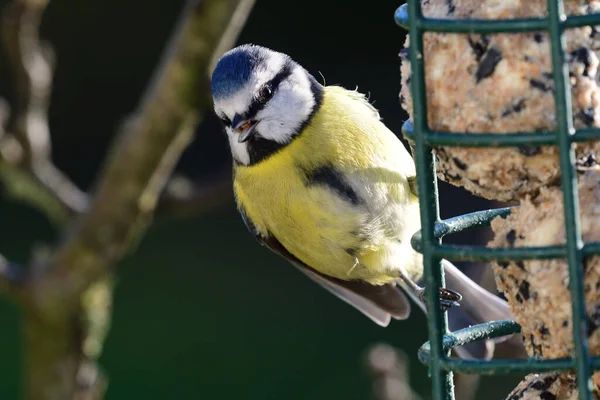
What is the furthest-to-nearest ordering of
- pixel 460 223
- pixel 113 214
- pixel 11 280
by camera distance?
pixel 11 280
pixel 113 214
pixel 460 223

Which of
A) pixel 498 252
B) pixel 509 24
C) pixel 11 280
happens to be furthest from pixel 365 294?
pixel 509 24

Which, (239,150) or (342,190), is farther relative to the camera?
(239,150)

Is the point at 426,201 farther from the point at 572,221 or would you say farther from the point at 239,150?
the point at 239,150

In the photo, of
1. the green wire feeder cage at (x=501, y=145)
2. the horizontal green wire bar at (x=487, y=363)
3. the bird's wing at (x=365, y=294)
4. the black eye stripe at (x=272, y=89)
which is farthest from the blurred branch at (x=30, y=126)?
the horizontal green wire bar at (x=487, y=363)

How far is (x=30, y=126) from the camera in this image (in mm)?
2695

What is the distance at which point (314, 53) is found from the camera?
20.7 ft

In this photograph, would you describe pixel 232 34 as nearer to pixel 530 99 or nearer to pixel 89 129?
pixel 530 99

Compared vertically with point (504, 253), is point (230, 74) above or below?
above

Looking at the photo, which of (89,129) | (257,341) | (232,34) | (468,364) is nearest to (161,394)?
(257,341)

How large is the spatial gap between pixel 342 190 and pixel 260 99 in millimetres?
275

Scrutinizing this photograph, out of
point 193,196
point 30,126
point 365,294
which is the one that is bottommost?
point 365,294

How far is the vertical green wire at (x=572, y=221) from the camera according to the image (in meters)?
1.43

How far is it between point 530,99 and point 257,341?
13.9ft

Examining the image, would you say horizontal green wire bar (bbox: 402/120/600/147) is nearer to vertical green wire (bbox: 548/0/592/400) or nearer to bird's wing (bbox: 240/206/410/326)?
vertical green wire (bbox: 548/0/592/400)
